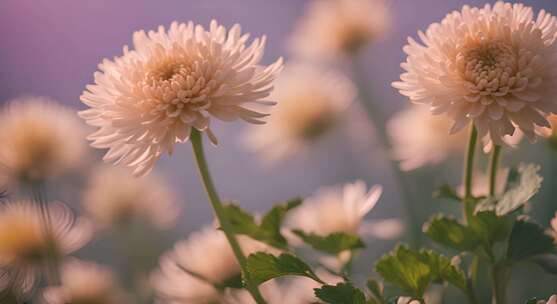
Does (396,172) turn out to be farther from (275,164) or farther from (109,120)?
(109,120)

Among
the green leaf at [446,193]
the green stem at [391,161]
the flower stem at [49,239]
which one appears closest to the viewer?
the green leaf at [446,193]

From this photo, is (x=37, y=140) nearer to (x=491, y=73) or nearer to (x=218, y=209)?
(x=218, y=209)

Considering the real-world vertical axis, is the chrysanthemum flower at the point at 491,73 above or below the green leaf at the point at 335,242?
above

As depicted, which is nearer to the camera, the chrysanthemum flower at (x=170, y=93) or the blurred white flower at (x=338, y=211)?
the chrysanthemum flower at (x=170, y=93)

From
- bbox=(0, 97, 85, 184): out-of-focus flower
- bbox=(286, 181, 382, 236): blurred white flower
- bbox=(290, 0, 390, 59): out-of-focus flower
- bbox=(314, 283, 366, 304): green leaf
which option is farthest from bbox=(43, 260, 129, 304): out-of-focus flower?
bbox=(290, 0, 390, 59): out-of-focus flower

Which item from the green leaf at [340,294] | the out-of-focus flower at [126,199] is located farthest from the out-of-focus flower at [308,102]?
the green leaf at [340,294]

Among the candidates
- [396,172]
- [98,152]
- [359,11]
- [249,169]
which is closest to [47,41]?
[98,152]

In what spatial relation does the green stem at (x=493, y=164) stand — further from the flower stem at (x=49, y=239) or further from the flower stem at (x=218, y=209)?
the flower stem at (x=49, y=239)

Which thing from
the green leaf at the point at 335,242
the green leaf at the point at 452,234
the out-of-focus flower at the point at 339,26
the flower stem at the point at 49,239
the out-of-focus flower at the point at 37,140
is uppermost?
the out-of-focus flower at the point at 339,26
